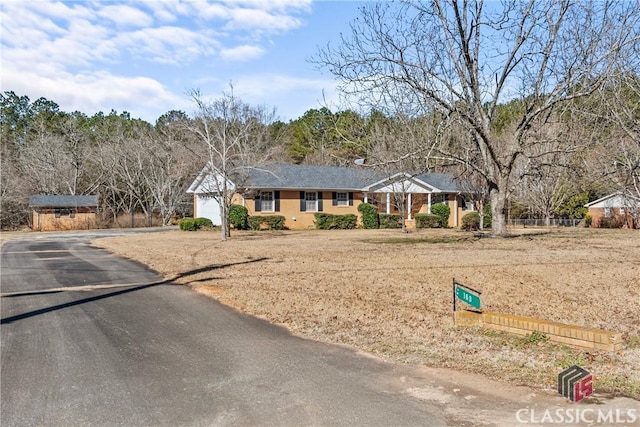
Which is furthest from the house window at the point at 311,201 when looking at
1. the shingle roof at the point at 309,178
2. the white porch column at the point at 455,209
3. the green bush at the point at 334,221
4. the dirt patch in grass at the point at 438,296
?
the dirt patch in grass at the point at 438,296

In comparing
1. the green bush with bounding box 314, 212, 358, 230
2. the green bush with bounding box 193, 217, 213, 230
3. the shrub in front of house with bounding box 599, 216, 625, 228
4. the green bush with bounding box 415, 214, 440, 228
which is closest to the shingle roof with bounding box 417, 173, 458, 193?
the green bush with bounding box 415, 214, 440, 228

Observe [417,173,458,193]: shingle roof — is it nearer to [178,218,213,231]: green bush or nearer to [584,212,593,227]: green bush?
[584,212,593,227]: green bush

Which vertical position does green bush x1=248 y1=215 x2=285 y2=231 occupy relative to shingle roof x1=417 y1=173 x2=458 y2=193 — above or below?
below

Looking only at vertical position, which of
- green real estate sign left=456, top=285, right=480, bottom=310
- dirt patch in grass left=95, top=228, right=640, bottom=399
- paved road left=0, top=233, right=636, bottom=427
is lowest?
paved road left=0, top=233, right=636, bottom=427

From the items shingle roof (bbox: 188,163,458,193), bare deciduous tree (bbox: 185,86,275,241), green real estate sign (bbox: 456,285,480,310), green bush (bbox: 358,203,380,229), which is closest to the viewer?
green real estate sign (bbox: 456,285,480,310)

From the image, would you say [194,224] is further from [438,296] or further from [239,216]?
[438,296]

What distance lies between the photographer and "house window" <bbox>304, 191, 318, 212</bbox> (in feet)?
122

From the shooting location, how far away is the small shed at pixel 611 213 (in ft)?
138

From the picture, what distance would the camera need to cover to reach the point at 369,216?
37531mm

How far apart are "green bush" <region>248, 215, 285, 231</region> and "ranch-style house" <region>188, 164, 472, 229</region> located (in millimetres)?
1184

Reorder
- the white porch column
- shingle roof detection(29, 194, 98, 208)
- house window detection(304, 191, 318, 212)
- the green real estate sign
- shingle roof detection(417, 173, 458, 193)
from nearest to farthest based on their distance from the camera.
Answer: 1. the green real estate sign
2. house window detection(304, 191, 318, 212)
3. shingle roof detection(29, 194, 98, 208)
4. shingle roof detection(417, 173, 458, 193)
5. the white porch column

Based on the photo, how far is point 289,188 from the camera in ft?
118

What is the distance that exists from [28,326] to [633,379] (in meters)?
7.38

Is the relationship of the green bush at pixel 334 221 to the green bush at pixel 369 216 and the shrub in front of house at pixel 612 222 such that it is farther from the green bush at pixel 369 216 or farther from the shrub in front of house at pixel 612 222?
the shrub in front of house at pixel 612 222
